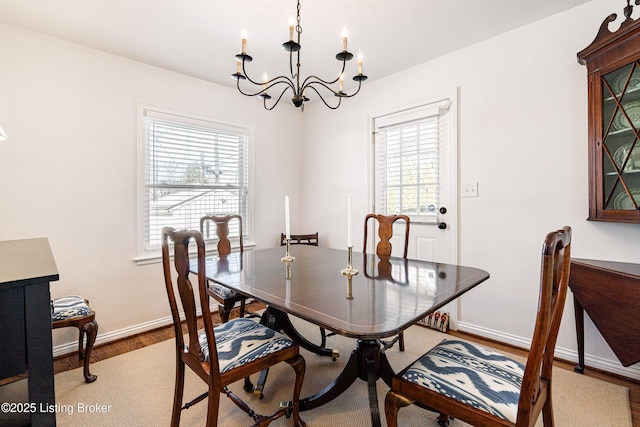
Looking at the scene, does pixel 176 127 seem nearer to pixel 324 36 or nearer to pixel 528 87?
pixel 324 36

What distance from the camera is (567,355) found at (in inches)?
87.9

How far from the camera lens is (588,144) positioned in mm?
1980

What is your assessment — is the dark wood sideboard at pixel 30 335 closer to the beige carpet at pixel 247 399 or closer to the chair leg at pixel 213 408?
the chair leg at pixel 213 408

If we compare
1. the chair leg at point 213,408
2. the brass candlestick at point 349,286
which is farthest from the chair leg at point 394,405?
the chair leg at point 213,408

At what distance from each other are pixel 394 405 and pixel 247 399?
3.35 ft

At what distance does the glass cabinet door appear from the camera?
5.80ft

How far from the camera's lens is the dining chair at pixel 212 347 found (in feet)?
4.10

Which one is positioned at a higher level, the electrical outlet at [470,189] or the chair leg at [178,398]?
the electrical outlet at [470,189]

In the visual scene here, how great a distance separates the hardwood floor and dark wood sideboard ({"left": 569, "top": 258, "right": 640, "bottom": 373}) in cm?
30

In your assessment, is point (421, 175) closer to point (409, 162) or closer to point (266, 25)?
point (409, 162)

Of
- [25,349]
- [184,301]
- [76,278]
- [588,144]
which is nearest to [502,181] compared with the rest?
[588,144]

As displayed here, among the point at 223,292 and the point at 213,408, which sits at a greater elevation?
the point at 223,292

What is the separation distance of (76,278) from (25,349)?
2.00 meters

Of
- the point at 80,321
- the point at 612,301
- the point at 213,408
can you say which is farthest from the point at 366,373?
the point at 80,321
